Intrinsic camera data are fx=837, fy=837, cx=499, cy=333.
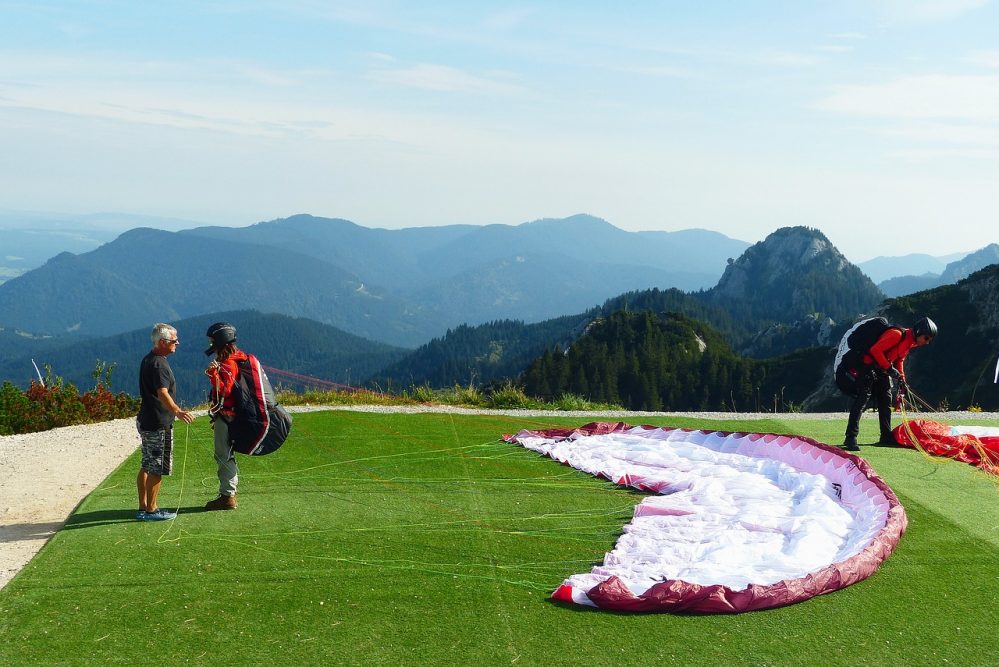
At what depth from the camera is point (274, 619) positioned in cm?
681

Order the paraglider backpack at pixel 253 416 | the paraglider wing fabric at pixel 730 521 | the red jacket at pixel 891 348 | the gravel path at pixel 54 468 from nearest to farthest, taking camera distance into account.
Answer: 1. the paraglider wing fabric at pixel 730 521
2. the paraglider backpack at pixel 253 416
3. the gravel path at pixel 54 468
4. the red jacket at pixel 891 348

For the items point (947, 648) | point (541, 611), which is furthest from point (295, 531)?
point (947, 648)

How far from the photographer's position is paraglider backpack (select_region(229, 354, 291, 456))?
9219 mm

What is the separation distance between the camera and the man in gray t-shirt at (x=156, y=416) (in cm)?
901

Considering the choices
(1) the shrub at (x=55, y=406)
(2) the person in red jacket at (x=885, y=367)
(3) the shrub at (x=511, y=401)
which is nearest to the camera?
(2) the person in red jacket at (x=885, y=367)

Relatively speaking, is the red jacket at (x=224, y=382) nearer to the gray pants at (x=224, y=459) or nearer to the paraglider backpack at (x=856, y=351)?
the gray pants at (x=224, y=459)

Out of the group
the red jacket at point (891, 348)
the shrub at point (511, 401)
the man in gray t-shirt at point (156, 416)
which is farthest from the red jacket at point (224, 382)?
the shrub at point (511, 401)

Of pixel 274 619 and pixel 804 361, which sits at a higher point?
pixel 274 619

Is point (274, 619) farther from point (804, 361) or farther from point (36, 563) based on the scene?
point (804, 361)

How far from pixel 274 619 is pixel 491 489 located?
4.47 meters

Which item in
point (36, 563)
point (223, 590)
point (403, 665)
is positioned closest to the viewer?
point (403, 665)

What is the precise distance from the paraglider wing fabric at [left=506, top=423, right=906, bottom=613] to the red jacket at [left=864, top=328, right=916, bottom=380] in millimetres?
1611

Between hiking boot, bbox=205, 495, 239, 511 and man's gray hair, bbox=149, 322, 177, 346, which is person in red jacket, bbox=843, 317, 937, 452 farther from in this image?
man's gray hair, bbox=149, 322, 177, 346

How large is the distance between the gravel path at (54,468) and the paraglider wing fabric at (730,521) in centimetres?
373
